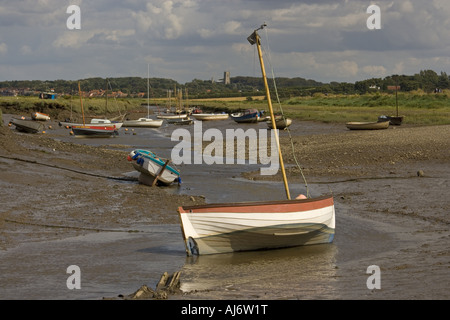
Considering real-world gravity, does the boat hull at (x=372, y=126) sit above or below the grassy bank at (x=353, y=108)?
below

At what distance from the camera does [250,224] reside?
14383 mm

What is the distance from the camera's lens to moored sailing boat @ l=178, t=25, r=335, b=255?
14227 millimetres

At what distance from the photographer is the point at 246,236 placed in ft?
48.1

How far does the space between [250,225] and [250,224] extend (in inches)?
1.1

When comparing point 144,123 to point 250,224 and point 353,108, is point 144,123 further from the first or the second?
point 250,224

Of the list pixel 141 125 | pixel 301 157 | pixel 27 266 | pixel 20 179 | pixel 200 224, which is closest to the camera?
pixel 27 266

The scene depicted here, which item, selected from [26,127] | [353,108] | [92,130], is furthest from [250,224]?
[353,108]

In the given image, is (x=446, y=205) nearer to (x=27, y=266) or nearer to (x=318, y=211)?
(x=318, y=211)

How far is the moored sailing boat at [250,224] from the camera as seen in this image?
14227 mm

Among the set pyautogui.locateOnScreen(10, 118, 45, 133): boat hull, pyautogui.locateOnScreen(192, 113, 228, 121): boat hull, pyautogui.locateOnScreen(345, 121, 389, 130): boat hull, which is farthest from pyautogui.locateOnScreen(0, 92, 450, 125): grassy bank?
pyautogui.locateOnScreen(10, 118, 45, 133): boat hull

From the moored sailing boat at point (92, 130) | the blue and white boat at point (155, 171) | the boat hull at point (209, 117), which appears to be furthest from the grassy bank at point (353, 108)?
the blue and white boat at point (155, 171)

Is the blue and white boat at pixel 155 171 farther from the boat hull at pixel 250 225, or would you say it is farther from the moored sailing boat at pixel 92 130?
the moored sailing boat at pixel 92 130
